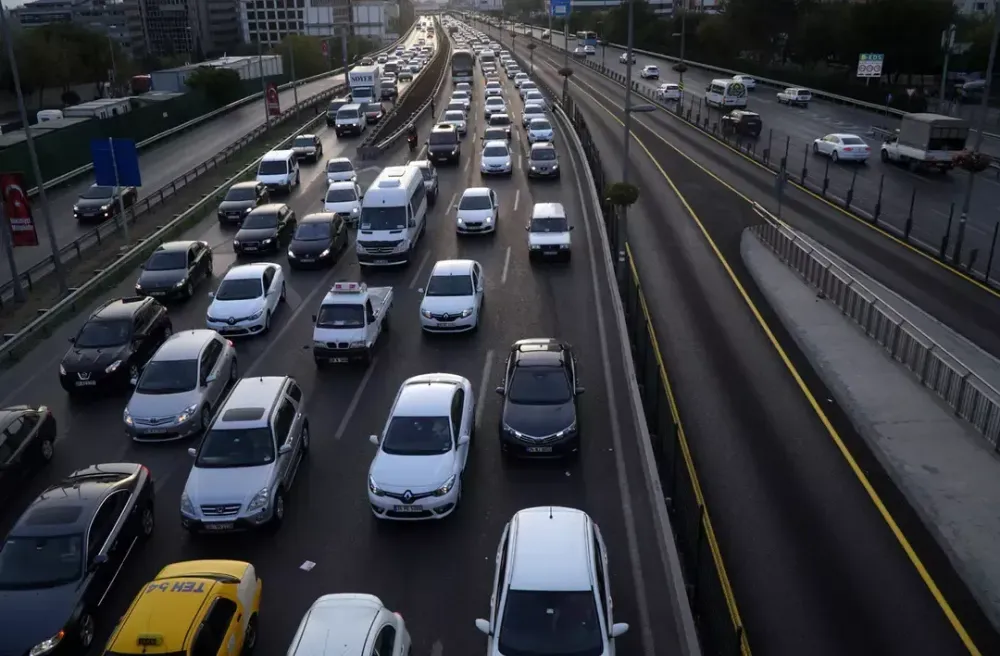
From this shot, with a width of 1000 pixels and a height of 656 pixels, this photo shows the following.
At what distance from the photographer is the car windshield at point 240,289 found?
22487 millimetres

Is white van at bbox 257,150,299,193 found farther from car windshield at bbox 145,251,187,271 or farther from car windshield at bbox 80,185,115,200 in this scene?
car windshield at bbox 145,251,187,271

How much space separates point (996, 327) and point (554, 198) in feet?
62.0

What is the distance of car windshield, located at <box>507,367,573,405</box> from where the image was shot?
1597 centimetres

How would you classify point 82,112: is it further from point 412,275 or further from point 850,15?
point 850,15

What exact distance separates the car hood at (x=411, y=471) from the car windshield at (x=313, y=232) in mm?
15264

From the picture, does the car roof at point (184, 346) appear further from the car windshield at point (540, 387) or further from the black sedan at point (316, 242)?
the black sedan at point (316, 242)

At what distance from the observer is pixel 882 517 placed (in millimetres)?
13766

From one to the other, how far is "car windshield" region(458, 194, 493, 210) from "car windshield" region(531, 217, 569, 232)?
3.56 metres

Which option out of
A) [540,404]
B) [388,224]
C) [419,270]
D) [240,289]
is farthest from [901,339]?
[240,289]

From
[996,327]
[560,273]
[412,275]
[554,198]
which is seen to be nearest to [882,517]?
[996,327]

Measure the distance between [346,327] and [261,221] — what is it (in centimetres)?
1164

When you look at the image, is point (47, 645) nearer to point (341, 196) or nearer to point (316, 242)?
point (316, 242)

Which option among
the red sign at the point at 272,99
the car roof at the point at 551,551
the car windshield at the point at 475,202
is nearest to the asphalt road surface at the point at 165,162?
the red sign at the point at 272,99

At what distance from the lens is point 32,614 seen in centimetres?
1078
